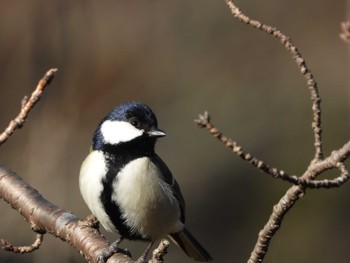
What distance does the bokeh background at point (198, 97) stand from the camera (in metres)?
6.35

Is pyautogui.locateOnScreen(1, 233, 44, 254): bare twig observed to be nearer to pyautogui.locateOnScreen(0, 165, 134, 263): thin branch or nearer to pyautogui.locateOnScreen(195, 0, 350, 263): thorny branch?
pyautogui.locateOnScreen(0, 165, 134, 263): thin branch

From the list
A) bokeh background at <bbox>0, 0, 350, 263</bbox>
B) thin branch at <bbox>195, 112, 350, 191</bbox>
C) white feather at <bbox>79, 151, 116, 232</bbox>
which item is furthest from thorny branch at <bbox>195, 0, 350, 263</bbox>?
bokeh background at <bbox>0, 0, 350, 263</bbox>

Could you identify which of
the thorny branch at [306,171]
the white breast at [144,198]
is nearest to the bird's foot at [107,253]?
the white breast at [144,198]

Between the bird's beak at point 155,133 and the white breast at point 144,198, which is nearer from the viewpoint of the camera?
the white breast at point 144,198

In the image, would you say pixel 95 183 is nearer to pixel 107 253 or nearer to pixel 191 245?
pixel 107 253

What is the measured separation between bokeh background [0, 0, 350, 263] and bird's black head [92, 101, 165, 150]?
106 inches

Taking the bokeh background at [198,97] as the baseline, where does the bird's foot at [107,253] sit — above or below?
below

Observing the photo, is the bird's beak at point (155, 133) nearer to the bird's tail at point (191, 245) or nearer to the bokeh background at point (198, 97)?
the bird's tail at point (191, 245)

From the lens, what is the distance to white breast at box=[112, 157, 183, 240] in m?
2.87

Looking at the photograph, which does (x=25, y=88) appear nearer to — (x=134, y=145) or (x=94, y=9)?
(x=94, y=9)

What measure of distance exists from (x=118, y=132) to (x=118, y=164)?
0.44 ft

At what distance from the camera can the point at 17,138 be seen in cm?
662

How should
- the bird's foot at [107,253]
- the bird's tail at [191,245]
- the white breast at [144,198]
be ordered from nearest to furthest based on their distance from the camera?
the bird's foot at [107,253] < the white breast at [144,198] < the bird's tail at [191,245]

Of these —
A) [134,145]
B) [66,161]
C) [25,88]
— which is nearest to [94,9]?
[25,88]
